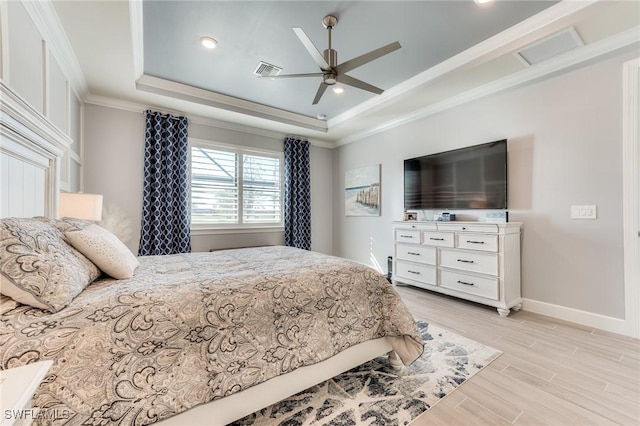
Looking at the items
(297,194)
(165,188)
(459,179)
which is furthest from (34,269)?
(297,194)

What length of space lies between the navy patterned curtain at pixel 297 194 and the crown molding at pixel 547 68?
204 cm

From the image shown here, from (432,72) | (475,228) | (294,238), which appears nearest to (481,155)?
(475,228)

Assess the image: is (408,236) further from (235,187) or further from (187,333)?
(187,333)

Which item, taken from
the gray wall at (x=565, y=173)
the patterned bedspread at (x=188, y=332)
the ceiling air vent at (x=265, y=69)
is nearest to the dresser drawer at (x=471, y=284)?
the gray wall at (x=565, y=173)

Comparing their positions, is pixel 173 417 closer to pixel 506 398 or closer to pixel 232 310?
pixel 232 310

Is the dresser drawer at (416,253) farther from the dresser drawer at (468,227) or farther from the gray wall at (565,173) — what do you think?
the gray wall at (565,173)

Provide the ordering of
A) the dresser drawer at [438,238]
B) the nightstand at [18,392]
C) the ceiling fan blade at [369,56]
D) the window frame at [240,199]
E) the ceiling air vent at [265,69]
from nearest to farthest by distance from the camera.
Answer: the nightstand at [18,392], the ceiling fan blade at [369,56], the ceiling air vent at [265,69], the dresser drawer at [438,238], the window frame at [240,199]

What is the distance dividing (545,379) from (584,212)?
176 cm

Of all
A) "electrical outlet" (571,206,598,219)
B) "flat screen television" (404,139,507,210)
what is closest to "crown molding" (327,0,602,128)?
"flat screen television" (404,139,507,210)

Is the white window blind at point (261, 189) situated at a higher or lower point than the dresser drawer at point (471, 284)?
higher

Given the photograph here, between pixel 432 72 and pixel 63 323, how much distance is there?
377 cm

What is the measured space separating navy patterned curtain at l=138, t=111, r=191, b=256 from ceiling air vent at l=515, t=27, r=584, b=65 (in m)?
4.27

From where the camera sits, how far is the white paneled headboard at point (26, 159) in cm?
147

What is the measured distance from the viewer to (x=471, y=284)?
3107mm
